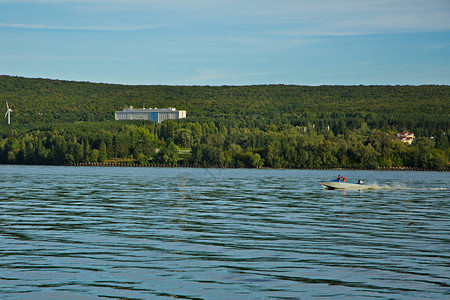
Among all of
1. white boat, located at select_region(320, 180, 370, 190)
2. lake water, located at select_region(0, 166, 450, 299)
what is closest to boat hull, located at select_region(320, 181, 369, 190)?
white boat, located at select_region(320, 180, 370, 190)

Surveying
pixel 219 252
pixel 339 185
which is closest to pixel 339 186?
pixel 339 185

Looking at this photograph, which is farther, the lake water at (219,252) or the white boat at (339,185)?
the white boat at (339,185)

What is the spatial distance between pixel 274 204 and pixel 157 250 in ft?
99.6

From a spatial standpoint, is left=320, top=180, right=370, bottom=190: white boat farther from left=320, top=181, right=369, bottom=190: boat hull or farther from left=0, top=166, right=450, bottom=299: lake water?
left=0, top=166, right=450, bottom=299: lake water

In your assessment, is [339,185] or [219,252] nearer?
[219,252]

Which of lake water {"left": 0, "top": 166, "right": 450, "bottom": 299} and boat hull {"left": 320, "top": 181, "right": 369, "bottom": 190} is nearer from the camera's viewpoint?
lake water {"left": 0, "top": 166, "right": 450, "bottom": 299}

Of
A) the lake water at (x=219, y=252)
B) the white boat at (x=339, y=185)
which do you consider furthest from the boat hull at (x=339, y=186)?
the lake water at (x=219, y=252)

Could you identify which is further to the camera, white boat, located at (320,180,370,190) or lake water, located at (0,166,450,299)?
white boat, located at (320,180,370,190)

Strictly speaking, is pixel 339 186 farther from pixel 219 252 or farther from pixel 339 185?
pixel 219 252

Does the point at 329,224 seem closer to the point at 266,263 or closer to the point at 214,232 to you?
the point at 214,232

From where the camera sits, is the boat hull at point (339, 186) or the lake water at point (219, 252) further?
the boat hull at point (339, 186)

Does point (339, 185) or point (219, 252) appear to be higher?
point (219, 252)

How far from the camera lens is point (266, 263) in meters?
28.4

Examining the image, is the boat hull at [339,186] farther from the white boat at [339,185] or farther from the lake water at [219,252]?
the lake water at [219,252]
